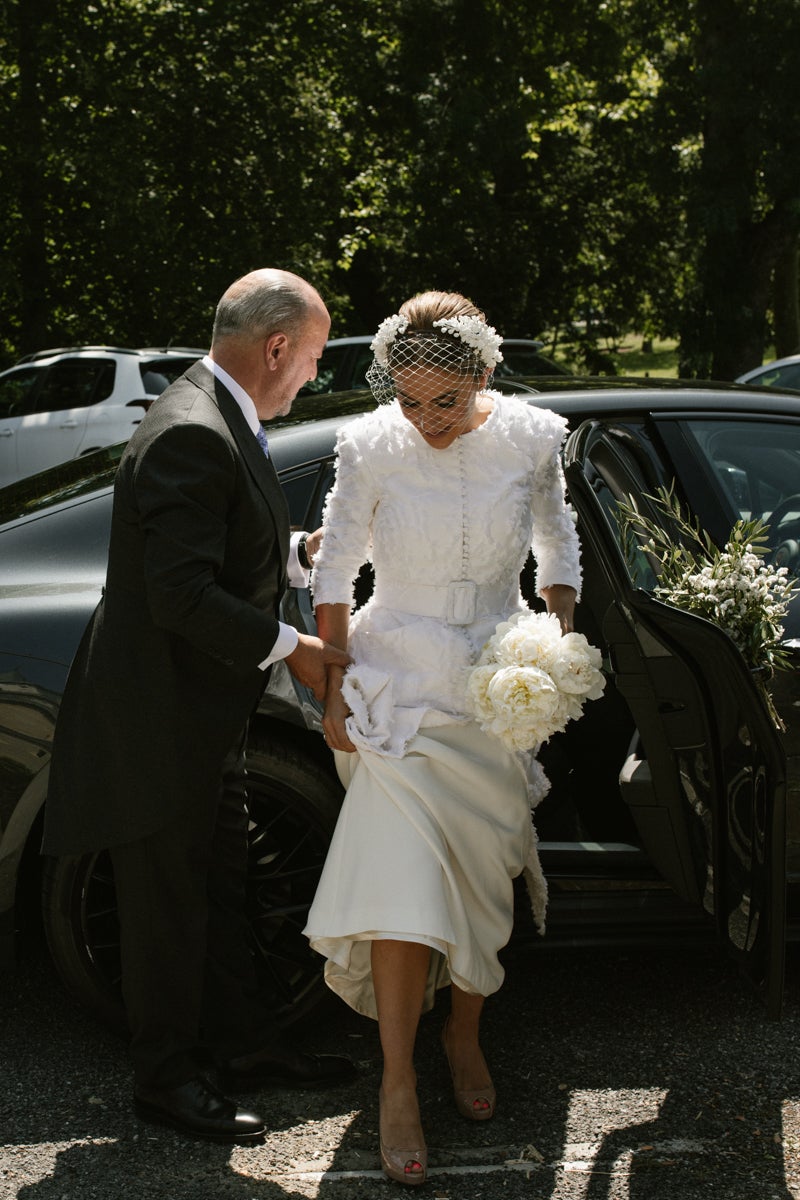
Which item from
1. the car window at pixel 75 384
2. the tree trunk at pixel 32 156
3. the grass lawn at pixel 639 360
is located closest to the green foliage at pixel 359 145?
the tree trunk at pixel 32 156

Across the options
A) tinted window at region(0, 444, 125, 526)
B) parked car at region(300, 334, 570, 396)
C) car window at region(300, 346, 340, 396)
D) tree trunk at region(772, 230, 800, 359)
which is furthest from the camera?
tree trunk at region(772, 230, 800, 359)

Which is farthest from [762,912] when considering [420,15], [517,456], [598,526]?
[420,15]

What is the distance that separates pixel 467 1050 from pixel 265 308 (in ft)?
5.68

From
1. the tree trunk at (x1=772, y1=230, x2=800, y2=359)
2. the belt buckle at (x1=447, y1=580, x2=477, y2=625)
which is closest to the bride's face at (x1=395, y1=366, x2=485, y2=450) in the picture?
the belt buckle at (x1=447, y1=580, x2=477, y2=625)

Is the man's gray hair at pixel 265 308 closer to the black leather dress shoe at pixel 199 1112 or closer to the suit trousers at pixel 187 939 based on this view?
the suit trousers at pixel 187 939

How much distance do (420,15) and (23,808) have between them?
1867 centimetres

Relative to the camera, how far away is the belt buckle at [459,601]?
3.04m

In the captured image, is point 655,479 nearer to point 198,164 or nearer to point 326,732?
point 326,732

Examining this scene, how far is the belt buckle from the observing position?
3.04 m

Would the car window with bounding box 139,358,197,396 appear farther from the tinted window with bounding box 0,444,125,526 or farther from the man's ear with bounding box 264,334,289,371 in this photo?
the man's ear with bounding box 264,334,289,371

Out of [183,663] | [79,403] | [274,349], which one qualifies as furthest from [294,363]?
[79,403]

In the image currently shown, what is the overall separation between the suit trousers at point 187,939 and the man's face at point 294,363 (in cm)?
78

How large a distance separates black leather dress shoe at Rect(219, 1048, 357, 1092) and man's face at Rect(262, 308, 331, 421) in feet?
4.98

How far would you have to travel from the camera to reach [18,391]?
12992 millimetres
